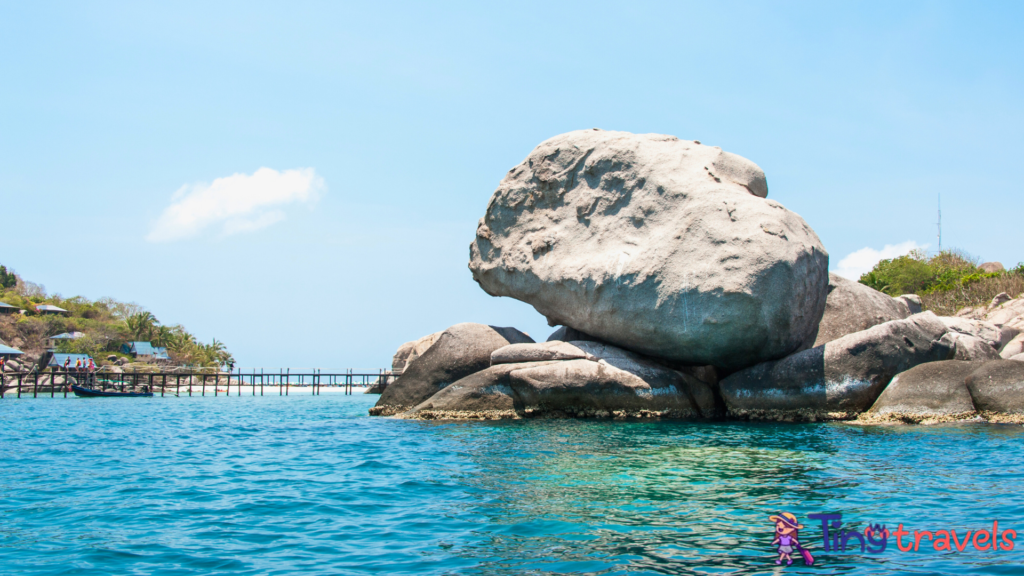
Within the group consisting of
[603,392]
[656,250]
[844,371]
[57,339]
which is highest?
[656,250]

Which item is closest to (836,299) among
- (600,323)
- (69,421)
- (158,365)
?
(600,323)

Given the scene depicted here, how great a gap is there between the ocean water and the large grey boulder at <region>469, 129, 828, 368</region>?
122 inches

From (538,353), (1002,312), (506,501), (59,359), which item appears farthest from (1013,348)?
(59,359)

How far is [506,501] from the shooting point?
7750 millimetres

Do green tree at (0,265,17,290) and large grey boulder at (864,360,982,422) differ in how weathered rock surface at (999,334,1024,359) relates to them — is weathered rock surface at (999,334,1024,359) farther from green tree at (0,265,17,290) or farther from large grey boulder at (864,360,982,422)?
green tree at (0,265,17,290)

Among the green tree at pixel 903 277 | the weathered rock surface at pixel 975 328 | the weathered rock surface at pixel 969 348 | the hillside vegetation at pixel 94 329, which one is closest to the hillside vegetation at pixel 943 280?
the green tree at pixel 903 277

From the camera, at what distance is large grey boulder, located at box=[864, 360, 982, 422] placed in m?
14.4

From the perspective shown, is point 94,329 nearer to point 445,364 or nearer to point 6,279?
point 6,279

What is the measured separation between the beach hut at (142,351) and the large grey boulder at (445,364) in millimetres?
49441

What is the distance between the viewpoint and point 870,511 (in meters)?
6.88

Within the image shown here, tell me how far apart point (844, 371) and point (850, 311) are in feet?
13.2

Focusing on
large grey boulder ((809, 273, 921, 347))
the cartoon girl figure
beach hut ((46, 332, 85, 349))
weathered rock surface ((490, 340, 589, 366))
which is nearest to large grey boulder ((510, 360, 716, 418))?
Answer: weathered rock surface ((490, 340, 589, 366))

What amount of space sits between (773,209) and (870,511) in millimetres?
10815

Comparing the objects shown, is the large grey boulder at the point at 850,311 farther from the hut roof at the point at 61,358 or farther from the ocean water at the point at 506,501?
the hut roof at the point at 61,358
